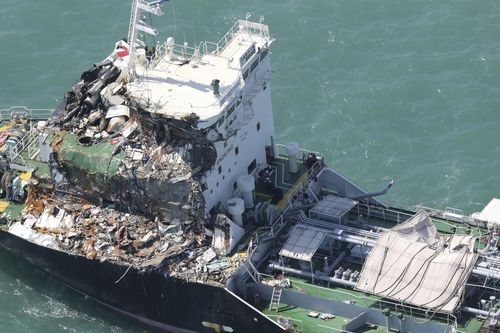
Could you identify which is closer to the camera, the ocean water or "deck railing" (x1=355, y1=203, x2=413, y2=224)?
"deck railing" (x1=355, y1=203, x2=413, y2=224)

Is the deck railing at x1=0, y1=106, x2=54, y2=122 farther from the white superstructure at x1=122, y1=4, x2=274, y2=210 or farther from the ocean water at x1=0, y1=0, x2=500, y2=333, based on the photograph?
the white superstructure at x1=122, y1=4, x2=274, y2=210

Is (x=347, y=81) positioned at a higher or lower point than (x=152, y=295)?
higher

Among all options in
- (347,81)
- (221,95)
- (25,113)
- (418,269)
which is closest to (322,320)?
(418,269)

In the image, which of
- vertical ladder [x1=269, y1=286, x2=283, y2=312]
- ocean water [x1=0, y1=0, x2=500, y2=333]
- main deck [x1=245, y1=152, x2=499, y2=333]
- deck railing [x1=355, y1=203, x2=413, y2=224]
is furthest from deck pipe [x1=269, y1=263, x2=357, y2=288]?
ocean water [x1=0, y1=0, x2=500, y2=333]

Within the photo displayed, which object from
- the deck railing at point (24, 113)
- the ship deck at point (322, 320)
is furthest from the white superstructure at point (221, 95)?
the deck railing at point (24, 113)

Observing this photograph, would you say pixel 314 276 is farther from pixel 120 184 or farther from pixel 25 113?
pixel 25 113

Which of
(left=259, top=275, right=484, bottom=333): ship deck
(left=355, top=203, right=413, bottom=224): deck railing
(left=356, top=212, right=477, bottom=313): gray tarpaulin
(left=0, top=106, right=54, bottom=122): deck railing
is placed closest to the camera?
(left=356, top=212, right=477, bottom=313): gray tarpaulin

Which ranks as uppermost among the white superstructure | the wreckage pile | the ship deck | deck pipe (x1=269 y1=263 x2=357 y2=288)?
Answer: the white superstructure
